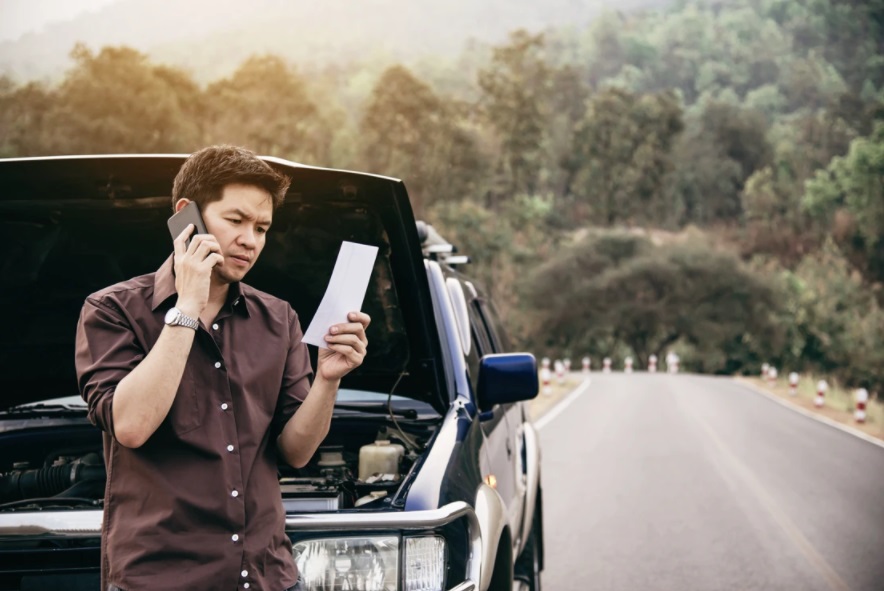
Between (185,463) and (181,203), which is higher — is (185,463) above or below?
below

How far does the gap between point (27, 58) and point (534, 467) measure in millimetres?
71125

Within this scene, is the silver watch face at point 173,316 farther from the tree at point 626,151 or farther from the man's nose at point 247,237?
the tree at point 626,151

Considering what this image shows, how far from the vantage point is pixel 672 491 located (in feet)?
39.0

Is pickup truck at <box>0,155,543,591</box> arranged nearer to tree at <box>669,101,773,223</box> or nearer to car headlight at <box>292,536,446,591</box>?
car headlight at <box>292,536,446,591</box>

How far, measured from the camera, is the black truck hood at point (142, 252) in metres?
3.65

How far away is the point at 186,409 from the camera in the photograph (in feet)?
7.73

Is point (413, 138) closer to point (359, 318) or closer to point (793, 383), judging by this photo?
point (793, 383)

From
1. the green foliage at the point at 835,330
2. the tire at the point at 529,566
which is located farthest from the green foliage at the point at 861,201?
the tire at the point at 529,566

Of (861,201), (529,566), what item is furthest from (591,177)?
(529,566)

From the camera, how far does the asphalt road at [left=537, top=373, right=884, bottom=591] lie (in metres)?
7.81

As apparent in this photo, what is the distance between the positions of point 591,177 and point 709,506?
87.6m

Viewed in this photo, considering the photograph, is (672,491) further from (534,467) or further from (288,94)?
(288,94)

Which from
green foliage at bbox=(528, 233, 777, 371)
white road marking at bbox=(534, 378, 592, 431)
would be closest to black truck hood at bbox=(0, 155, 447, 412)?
white road marking at bbox=(534, 378, 592, 431)

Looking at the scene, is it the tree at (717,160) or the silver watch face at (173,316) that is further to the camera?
the tree at (717,160)
